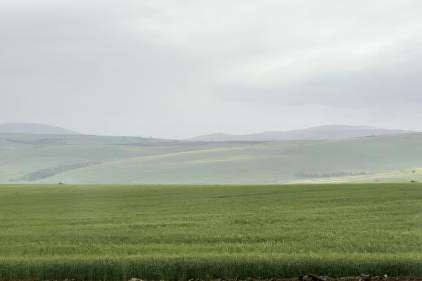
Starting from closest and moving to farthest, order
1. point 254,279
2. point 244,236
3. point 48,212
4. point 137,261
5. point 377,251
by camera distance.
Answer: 1. point 254,279
2. point 137,261
3. point 377,251
4. point 244,236
5. point 48,212

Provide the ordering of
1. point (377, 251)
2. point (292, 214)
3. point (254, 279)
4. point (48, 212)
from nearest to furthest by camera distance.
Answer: point (254, 279)
point (377, 251)
point (292, 214)
point (48, 212)

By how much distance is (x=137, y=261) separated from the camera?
754 inches

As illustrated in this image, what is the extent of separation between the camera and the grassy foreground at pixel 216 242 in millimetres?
18469

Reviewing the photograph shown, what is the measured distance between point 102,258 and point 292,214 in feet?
54.5

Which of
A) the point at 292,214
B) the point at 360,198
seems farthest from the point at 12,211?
the point at 360,198

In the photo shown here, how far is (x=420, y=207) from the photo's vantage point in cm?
3609

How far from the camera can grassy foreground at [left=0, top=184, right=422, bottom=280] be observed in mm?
18469

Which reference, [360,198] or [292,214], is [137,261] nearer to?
[292,214]

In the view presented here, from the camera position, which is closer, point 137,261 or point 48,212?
point 137,261

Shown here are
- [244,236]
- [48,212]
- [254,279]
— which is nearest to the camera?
[254,279]

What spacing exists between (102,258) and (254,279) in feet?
15.8

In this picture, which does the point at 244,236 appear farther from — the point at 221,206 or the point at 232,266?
the point at 221,206

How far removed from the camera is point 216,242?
2361 centimetres

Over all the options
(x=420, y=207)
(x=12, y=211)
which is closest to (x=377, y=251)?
(x=420, y=207)
